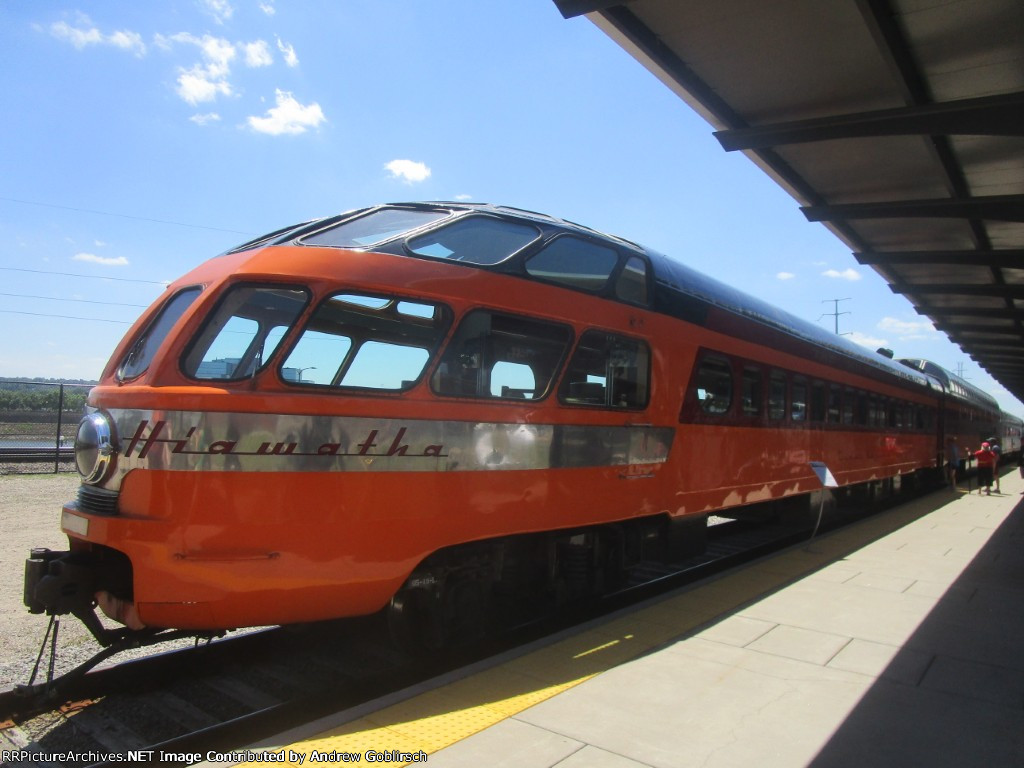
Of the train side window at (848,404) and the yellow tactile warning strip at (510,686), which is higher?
the train side window at (848,404)

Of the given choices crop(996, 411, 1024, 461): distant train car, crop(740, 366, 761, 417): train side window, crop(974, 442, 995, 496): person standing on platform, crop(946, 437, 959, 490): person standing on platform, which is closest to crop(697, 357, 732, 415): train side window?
crop(740, 366, 761, 417): train side window

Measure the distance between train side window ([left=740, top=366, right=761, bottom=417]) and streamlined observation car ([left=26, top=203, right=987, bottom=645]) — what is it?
1.68 meters

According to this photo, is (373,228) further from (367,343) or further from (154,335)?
(154,335)

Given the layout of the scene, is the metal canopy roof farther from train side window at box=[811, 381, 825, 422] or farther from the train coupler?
the train coupler

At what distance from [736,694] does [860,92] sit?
691 centimetres

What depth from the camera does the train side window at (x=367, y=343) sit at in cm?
422

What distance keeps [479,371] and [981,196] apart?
9.54 meters

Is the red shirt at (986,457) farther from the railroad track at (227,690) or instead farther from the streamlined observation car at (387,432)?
the railroad track at (227,690)

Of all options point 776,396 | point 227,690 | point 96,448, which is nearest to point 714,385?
point 776,396

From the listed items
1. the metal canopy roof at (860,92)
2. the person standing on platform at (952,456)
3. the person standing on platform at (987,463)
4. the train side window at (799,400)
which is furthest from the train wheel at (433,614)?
the person standing on platform at (952,456)

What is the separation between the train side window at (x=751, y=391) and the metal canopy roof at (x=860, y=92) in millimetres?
2805

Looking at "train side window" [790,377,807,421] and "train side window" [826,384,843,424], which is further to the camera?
"train side window" [826,384,843,424]

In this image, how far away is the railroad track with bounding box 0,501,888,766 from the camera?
12.5ft

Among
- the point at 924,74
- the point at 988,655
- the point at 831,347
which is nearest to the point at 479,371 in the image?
the point at 988,655
